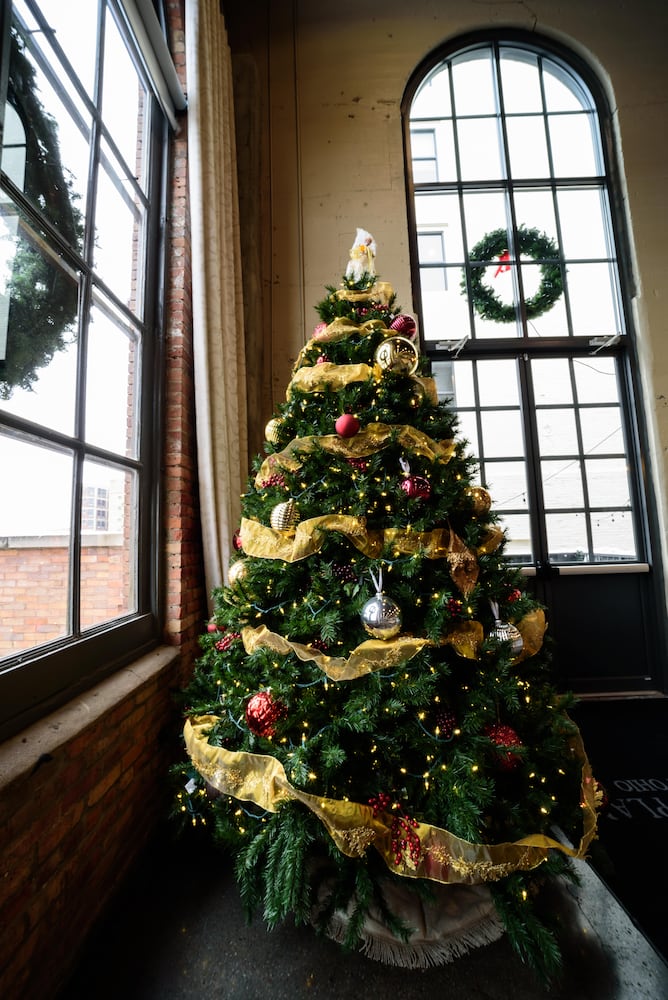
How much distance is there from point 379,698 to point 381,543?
40 cm

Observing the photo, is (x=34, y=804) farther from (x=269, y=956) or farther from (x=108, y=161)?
(x=108, y=161)

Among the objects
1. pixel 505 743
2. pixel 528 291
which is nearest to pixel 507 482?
pixel 528 291

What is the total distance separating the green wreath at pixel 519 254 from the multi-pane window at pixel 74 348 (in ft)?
6.75

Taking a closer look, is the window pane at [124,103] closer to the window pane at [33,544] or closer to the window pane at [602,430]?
the window pane at [33,544]

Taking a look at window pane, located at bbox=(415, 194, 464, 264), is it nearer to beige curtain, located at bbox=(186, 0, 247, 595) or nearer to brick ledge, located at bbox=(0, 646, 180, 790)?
beige curtain, located at bbox=(186, 0, 247, 595)

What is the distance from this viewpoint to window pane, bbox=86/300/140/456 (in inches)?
52.8

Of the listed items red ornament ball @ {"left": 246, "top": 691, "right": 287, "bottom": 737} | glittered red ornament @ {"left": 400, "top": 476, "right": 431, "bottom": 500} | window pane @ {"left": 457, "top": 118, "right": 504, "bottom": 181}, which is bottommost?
red ornament ball @ {"left": 246, "top": 691, "right": 287, "bottom": 737}

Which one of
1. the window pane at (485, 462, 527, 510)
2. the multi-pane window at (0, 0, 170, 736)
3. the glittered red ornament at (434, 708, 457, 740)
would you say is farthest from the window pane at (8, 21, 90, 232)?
the window pane at (485, 462, 527, 510)

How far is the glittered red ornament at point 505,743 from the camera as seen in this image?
1.00m

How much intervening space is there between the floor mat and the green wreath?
8.17ft

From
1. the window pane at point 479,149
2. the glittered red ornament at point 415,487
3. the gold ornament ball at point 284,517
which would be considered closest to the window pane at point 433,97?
the window pane at point 479,149

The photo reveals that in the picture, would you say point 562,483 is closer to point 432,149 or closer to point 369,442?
point 369,442

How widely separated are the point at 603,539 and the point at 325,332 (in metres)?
2.27

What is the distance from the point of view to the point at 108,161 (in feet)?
4.96
